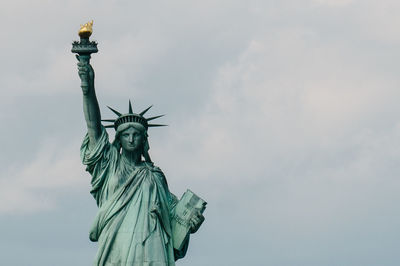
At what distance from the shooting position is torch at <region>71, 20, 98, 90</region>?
38.4m

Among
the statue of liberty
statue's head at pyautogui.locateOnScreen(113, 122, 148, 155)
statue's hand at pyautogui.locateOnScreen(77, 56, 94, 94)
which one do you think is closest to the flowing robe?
the statue of liberty

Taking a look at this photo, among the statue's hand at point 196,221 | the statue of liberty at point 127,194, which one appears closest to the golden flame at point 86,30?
the statue of liberty at point 127,194

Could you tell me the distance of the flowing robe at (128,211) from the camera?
37.5m

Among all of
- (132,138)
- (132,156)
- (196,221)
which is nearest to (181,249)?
(196,221)

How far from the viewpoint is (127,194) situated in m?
38.3

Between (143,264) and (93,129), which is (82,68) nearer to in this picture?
(93,129)

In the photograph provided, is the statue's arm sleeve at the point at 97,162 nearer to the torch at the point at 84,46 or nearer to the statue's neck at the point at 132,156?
the statue's neck at the point at 132,156

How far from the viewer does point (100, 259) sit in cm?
3753

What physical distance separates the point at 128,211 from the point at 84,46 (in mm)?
3842

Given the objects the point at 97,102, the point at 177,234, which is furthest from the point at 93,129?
the point at 177,234

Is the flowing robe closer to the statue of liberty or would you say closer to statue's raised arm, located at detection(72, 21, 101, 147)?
the statue of liberty

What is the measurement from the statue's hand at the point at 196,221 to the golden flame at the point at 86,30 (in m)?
4.71

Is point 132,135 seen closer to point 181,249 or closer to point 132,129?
point 132,129

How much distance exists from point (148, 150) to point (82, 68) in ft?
8.13
